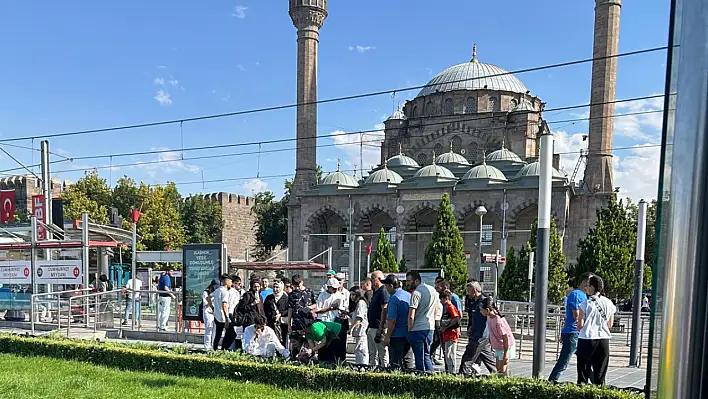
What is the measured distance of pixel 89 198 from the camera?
43969 mm

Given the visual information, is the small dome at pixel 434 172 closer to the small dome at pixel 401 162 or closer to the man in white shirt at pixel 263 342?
the small dome at pixel 401 162

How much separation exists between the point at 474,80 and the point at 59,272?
148 ft

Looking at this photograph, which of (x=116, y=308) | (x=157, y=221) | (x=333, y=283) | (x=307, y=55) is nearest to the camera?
(x=333, y=283)

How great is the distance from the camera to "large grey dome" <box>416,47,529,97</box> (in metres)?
54.3

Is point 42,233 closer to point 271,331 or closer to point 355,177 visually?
point 271,331

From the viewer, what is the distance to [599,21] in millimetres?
36219

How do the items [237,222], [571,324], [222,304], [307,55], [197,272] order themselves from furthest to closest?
[237,222], [307,55], [197,272], [222,304], [571,324]

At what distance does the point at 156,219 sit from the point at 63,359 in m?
34.7

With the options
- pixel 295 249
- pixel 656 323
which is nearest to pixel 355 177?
pixel 295 249

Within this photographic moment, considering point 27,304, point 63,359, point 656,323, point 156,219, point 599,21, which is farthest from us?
point 156,219

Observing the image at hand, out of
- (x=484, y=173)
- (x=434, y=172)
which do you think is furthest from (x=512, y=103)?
(x=434, y=172)

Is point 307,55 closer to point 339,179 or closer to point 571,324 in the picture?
point 339,179

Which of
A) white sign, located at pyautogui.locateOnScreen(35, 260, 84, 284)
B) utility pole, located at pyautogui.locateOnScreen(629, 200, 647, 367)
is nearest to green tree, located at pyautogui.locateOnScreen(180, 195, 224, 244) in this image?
white sign, located at pyautogui.locateOnScreen(35, 260, 84, 284)

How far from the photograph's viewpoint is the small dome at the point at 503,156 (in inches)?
1795
